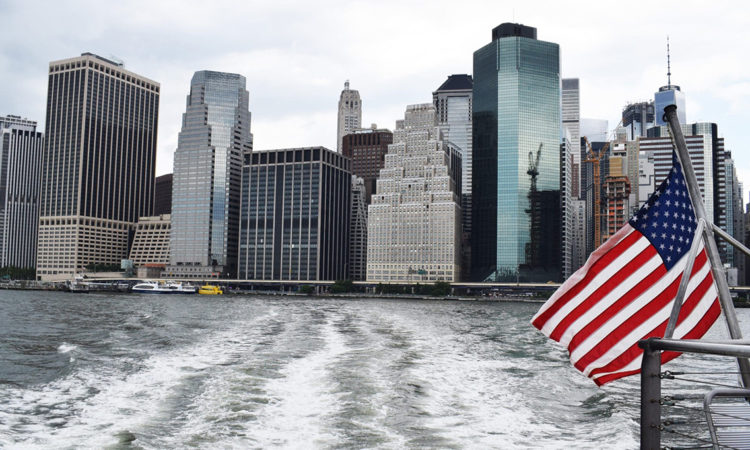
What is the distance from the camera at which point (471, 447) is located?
15.2 meters

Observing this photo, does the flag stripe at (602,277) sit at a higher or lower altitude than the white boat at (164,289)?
higher

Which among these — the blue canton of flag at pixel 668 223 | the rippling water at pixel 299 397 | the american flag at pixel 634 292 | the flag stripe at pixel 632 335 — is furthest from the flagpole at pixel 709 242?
the rippling water at pixel 299 397

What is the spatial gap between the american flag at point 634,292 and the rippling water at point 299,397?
264 inches

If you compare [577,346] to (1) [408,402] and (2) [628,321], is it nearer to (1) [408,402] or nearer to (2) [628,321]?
(2) [628,321]

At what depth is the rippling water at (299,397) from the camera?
1591 cm

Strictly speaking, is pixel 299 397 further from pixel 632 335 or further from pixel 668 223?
pixel 668 223

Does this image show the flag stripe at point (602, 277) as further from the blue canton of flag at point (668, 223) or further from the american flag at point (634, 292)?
the blue canton of flag at point (668, 223)

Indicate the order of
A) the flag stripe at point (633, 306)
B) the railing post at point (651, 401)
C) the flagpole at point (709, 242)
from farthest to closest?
1. the flag stripe at point (633, 306)
2. the flagpole at point (709, 242)
3. the railing post at point (651, 401)

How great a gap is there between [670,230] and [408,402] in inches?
495

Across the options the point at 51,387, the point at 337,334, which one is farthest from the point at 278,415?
the point at 337,334

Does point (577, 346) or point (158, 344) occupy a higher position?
point (577, 346)

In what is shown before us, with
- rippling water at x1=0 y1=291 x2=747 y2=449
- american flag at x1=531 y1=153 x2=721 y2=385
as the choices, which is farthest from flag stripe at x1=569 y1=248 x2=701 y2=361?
rippling water at x1=0 y1=291 x2=747 y2=449

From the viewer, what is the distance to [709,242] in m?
8.82

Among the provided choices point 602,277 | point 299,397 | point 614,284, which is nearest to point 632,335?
point 614,284
